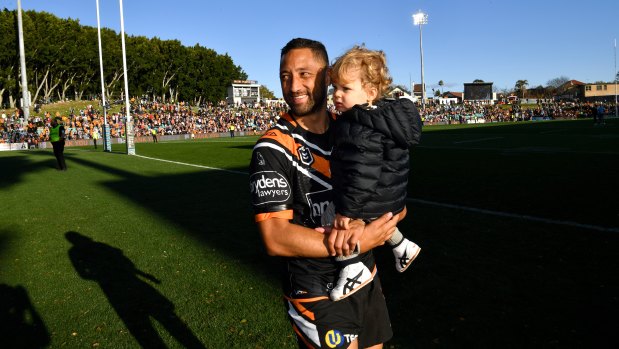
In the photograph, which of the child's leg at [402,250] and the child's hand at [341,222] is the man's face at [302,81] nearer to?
the child's hand at [341,222]

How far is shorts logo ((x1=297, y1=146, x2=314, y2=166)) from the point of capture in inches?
87.0

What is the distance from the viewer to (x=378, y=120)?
6.93ft

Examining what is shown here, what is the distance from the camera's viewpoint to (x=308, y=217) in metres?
2.24

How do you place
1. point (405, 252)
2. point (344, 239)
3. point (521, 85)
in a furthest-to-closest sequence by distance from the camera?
point (521, 85) < point (405, 252) < point (344, 239)

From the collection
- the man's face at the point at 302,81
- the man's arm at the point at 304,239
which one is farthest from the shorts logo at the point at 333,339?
the man's face at the point at 302,81

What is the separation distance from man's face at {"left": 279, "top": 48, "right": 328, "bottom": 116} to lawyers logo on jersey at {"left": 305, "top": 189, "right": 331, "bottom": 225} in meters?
0.42

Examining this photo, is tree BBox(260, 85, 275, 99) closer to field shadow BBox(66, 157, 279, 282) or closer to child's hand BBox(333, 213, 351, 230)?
field shadow BBox(66, 157, 279, 282)

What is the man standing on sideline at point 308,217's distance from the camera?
2.06 m

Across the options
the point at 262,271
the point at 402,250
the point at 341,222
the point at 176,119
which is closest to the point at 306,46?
the point at 341,222

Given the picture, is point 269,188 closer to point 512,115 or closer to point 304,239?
point 304,239

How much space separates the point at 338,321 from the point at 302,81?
1205mm

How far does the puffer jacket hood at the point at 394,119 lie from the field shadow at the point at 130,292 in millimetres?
2812

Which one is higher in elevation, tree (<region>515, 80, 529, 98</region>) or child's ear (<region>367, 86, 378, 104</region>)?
tree (<region>515, 80, 529, 98</region>)

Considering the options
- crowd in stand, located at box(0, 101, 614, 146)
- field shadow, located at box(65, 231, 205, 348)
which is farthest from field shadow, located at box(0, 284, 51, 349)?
crowd in stand, located at box(0, 101, 614, 146)
